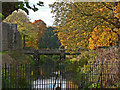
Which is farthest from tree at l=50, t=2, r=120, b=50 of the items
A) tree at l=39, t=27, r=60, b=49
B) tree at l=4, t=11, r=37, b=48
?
tree at l=39, t=27, r=60, b=49

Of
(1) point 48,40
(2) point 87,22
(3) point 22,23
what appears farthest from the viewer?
(1) point 48,40

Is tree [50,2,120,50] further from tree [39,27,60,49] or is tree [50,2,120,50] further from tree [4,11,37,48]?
tree [39,27,60,49]

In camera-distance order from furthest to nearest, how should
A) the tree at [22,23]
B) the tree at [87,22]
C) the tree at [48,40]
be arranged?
the tree at [48,40] < the tree at [22,23] < the tree at [87,22]

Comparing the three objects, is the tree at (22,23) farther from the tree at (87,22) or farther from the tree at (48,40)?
the tree at (87,22)

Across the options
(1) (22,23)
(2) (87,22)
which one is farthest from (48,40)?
(2) (87,22)

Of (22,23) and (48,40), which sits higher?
(22,23)

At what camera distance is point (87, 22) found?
46.8 feet

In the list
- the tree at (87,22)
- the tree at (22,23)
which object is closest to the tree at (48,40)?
the tree at (22,23)

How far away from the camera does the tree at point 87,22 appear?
13.8 meters

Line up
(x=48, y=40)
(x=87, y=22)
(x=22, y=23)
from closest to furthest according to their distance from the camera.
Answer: (x=87, y=22), (x=22, y=23), (x=48, y=40)

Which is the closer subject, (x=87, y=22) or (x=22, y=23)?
(x=87, y=22)

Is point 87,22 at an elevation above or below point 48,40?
above

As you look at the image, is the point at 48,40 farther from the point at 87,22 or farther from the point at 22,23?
the point at 87,22

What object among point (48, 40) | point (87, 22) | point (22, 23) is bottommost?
point (48, 40)
